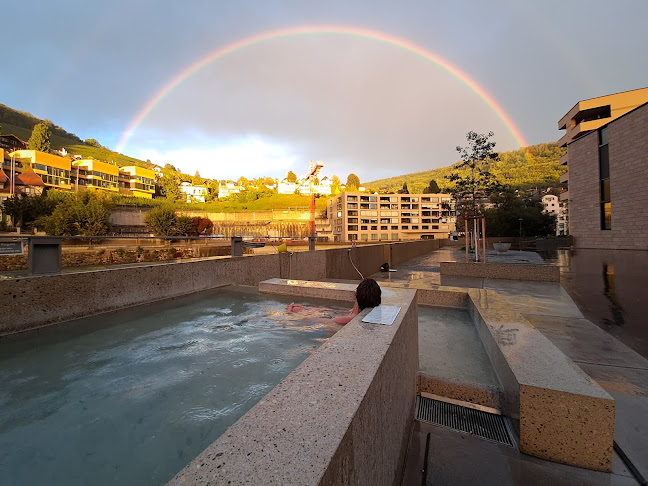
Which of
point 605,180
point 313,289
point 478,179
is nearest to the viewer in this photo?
point 313,289

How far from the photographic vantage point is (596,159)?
27.6 metres

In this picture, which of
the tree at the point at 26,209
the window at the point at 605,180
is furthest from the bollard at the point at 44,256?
the tree at the point at 26,209

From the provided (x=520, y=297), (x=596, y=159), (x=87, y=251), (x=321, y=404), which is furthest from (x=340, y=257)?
(x=596, y=159)

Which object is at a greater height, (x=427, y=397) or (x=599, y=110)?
(x=599, y=110)

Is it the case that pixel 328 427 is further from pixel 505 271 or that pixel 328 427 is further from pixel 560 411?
pixel 505 271

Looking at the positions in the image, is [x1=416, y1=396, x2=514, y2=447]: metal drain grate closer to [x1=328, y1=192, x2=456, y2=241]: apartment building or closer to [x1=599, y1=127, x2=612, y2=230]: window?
[x1=599, y1=127, x2=612, y2=230]: window

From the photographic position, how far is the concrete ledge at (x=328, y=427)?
0.93 meters

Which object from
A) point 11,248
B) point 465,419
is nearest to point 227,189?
point 11,248

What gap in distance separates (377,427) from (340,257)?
10460mm

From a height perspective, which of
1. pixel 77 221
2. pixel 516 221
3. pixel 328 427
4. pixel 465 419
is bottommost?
pixel 465 419

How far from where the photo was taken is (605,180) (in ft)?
88.2

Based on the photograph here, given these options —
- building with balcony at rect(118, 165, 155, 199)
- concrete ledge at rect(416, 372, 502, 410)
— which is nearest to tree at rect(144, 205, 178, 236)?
concrete ledge at rect(416, 372, 502, 410)

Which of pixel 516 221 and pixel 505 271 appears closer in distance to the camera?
pixel 505 271

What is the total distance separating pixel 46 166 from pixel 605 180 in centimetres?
11480
